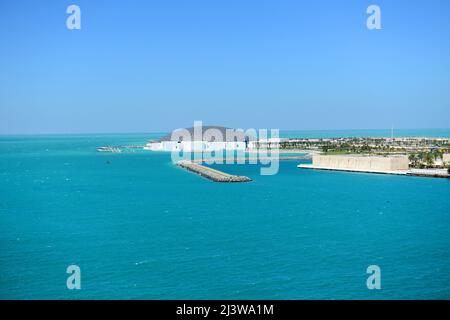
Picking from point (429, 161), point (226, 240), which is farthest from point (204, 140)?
point (226, 240)

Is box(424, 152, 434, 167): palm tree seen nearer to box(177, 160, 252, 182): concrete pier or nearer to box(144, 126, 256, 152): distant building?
box(177, 160, 252, 182): concrete pier

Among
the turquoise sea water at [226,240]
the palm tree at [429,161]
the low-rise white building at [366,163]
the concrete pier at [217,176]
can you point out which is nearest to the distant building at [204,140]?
the low-rise white building at [366,163]

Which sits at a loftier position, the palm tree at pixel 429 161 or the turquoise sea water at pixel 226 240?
the palm tree at pixel 429 161

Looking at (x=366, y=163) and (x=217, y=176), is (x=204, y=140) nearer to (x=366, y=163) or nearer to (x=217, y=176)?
(x=366, y=163)

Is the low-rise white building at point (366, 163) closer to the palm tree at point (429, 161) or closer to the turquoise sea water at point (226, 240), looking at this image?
the palm tree at point (429, 161)

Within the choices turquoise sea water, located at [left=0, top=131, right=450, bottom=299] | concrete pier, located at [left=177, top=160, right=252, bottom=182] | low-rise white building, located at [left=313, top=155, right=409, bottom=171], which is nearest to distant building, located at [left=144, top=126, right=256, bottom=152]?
low-rise white building, located at [left=313, top=155, right=409, bottom=171]

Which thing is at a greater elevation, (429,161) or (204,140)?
(204,140)

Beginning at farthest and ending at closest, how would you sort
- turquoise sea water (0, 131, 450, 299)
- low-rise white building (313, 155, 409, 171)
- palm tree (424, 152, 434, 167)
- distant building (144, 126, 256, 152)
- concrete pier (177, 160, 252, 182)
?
distant building (144, 126, 256, 152)
palm tree (424, 152, 434, 167)
low-rise white building (313, 155, 409, 171)
concrete pier (177, 160, 252, 182)
turquoise sea water (0, 131, 450, 299)

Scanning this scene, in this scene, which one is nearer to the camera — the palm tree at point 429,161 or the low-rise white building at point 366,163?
the low-rise white building at point 366,163
